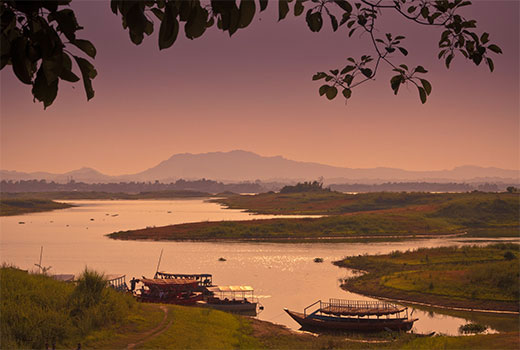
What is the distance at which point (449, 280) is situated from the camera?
1708 inches

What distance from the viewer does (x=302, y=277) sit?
50.0 meters

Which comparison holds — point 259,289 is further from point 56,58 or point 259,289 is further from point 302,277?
point 56,58

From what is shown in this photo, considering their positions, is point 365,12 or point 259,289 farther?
point 259,289

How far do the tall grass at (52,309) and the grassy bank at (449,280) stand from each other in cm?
2403

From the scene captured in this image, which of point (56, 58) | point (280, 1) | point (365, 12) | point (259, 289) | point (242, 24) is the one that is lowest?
point (259, 289)

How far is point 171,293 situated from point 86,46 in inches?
1433

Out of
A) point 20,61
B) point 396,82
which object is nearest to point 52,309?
point 396,82

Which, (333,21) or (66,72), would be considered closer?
(66,72)

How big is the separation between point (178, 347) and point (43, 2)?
22098 mm

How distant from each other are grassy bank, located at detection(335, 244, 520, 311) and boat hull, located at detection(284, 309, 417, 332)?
8812 millimetres

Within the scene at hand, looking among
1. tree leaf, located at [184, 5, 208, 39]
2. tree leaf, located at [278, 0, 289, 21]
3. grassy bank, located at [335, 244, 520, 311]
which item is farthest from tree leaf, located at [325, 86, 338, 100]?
grassy bank, located at [335, 244, 520, 311]

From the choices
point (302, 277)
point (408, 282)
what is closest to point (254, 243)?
point (302, 277)

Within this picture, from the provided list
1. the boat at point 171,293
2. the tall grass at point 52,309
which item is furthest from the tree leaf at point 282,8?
the boat at point 171,293

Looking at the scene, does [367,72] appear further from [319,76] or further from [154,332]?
[154,332]
